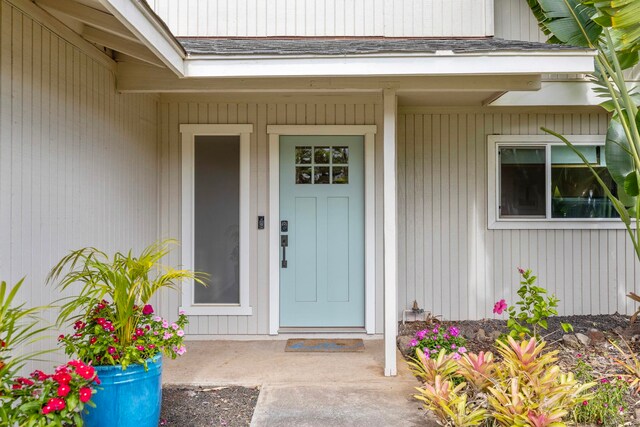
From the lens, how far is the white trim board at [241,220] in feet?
15.7

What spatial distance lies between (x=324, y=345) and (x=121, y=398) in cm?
237

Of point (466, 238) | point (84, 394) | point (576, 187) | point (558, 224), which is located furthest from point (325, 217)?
point (84, 394)

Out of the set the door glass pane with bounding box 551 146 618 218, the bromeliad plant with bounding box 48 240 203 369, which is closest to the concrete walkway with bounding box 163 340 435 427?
the bromeliad plant with bounding box 48 240 203 369

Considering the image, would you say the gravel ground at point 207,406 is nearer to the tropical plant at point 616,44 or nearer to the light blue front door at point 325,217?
the light blue front door at point 325,217

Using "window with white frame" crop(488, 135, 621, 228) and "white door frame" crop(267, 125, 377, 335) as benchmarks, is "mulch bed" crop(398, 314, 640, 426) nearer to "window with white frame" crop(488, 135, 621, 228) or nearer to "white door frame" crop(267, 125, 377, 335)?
"white door frame" crop(267, 125, 377, 335)

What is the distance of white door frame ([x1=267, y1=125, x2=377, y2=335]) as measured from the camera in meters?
4.80

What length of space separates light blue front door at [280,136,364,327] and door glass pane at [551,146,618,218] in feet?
7.67

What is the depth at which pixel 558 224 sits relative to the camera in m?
5.32

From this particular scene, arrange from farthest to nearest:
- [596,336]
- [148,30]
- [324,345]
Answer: [324,345], [596,336], [148,30]

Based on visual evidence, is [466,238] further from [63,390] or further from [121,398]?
[63,390]

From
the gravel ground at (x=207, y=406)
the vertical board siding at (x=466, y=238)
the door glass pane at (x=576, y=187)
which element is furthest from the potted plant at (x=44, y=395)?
the door glass pane at (x=576, y=187)

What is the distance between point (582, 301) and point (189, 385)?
4403mm

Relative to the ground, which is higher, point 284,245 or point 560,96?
point 560,96

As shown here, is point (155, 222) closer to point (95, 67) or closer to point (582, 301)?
point (95, 67)
